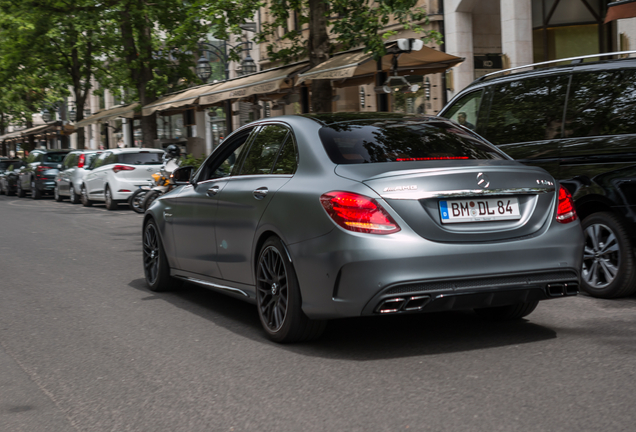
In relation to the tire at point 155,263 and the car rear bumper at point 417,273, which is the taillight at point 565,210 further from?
the tire at point 155,263

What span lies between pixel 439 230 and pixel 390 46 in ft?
35.1

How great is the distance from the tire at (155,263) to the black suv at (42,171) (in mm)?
22832

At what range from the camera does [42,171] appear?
29969 millimetres

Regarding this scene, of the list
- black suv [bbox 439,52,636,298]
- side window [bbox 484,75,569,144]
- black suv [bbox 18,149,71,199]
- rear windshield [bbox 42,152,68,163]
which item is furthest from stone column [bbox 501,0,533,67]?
rear windshield [bbox 42,152,68,163]

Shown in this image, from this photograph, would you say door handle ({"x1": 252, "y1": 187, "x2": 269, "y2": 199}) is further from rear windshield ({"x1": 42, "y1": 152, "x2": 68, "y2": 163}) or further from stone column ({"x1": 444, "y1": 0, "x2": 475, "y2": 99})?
rear windshield ({"x1": 42, "y1": 152, "x2": 68, "y2": 163})

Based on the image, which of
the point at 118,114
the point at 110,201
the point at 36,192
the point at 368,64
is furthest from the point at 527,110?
the point at 118,114

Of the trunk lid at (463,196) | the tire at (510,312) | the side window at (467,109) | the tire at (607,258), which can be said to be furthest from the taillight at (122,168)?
the trunk lid at (463,196)

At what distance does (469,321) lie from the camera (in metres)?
6.18

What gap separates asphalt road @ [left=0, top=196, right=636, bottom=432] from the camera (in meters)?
3.99

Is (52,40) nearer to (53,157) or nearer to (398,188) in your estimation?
(53,157)

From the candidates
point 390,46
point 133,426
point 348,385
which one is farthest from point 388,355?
point 390,46

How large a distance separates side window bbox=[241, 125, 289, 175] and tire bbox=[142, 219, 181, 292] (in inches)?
→ 71.9

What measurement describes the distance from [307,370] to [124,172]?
1775cm

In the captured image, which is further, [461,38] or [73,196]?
[73,196]
